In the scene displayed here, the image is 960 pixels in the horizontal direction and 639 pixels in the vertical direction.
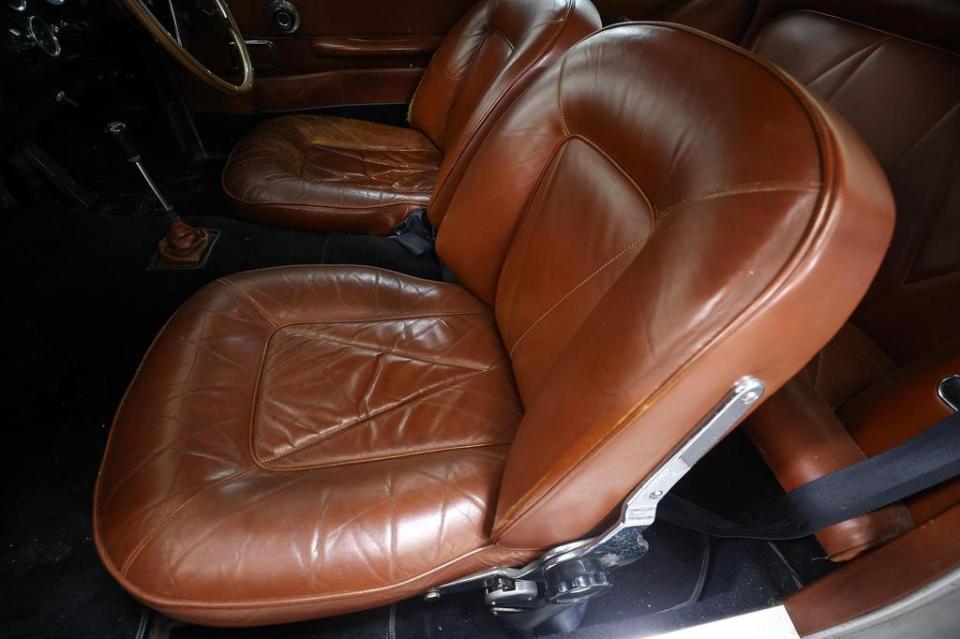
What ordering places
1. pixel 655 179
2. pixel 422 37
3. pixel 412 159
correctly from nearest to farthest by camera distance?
pixel 655 179
pixel 412 159
pixel 422 37

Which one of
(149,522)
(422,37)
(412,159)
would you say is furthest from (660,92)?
(422,37)

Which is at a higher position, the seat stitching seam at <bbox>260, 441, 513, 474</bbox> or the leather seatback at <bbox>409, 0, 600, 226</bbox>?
the leather seatback at <bbox>409, 0, 600, 226</bbox>

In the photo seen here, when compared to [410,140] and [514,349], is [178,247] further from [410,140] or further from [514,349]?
[514,349]

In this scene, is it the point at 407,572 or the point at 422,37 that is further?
the point at 422,37

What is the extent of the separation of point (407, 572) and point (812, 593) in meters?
0.51

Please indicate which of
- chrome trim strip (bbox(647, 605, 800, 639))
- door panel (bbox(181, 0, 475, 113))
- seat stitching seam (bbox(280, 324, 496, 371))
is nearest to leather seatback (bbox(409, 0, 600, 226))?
door panel (bbox(181, 0, 475, 113))

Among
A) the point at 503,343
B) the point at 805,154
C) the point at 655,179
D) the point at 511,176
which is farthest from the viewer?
the point at 503,343

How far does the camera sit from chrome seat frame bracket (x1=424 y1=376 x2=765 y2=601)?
0.40 metres

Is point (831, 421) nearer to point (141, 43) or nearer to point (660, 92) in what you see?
point (660, 92)

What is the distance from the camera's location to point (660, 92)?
1.68 feet

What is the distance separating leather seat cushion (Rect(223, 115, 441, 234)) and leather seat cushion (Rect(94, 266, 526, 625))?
1.10 ft

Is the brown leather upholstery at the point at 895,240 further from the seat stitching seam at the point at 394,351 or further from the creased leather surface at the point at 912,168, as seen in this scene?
Result: the seat stitching seam at the point at 394,351

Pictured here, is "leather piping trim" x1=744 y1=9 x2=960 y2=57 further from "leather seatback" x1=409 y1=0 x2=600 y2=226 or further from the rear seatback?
"leather seatback" x1=409 y1=0 x2=600 y2=226

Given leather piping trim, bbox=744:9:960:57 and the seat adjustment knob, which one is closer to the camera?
the seat adjustment knob
